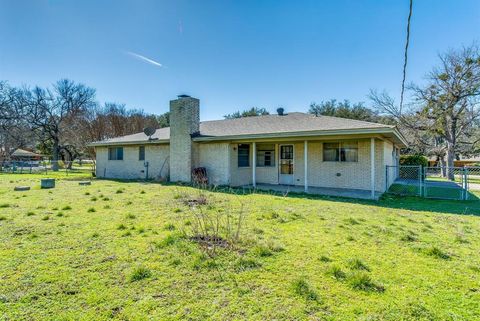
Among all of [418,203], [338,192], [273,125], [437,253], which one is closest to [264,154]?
[273,125]

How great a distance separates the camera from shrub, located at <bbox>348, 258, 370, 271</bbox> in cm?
353

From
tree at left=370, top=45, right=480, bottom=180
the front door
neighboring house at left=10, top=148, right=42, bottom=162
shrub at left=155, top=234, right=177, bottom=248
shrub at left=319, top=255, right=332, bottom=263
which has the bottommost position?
shrub at left=319, top=255, right=332, bottom=263

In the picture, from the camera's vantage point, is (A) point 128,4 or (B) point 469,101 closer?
(A) point 128,4

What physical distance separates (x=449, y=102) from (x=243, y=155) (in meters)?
17.6

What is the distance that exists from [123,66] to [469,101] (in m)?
24.4

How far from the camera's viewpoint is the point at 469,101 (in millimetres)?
20266

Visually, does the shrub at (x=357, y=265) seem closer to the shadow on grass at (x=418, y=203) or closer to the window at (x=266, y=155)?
the shadow on grass at (x=418, y=203)

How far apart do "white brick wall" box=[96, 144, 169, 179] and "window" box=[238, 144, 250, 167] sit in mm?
4512

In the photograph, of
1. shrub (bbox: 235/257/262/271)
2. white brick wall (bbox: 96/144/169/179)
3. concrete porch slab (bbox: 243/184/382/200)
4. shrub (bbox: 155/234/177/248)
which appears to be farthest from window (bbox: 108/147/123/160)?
shrub (bbox: 235/257/262/271)

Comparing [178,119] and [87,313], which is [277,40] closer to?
[178,119]

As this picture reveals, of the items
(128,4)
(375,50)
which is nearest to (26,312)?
(128,4)

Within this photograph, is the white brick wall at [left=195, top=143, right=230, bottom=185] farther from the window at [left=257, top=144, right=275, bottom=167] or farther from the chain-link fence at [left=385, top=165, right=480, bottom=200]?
the chain-link fence at [left=385, top=165, right=480, bottom=200]

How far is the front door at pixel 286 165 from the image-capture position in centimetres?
1281

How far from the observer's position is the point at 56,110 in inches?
1314
